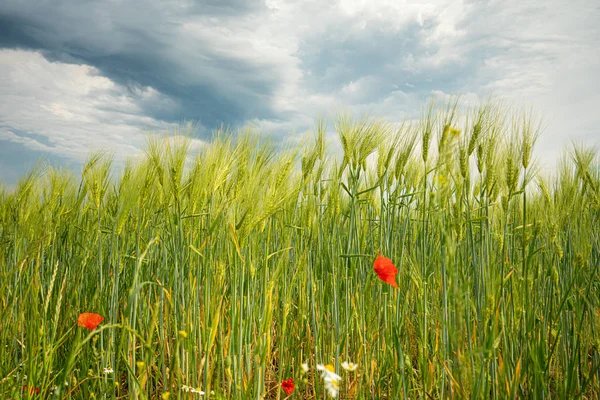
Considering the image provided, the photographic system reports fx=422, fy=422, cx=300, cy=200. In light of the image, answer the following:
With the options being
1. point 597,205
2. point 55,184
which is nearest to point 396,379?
point 597,205

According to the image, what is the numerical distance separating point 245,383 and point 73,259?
1.43 meters

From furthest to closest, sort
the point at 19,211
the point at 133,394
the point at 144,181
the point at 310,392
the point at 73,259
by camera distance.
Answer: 1. the point at 19,211
2. the point at 73,259
3. the point at 310,392
4. the point at 144,181
5. the point at 133,394

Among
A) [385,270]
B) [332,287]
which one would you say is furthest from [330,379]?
[332,287]

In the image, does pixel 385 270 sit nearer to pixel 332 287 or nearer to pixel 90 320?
pixel 332 287

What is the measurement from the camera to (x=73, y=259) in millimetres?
2301

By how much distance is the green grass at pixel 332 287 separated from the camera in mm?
1275

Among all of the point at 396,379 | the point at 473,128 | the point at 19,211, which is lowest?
the point at 396,379

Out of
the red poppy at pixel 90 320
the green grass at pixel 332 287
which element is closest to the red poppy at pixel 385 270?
the green grass at pixel 332 287

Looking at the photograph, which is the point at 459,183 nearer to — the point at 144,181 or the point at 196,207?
the point at 196,207

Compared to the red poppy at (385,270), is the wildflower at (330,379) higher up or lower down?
lower down

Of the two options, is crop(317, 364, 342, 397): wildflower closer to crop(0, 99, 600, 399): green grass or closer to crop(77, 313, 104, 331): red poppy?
crop(0, 99, 600, 399): green grass

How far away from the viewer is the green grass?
1275mm

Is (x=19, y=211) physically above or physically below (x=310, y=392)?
above

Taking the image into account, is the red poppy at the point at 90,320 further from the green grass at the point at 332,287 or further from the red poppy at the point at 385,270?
the red poppy at the point at 385,270
